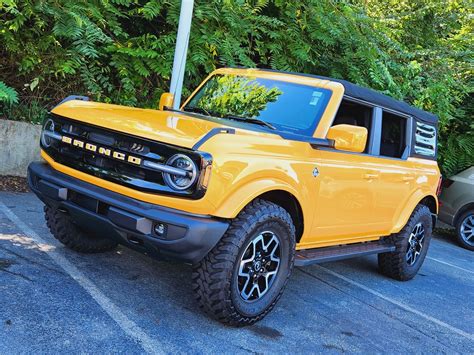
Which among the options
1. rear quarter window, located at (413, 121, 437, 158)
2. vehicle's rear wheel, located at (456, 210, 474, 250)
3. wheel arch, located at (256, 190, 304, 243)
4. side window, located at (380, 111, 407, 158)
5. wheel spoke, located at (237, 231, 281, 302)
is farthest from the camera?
vehicle's rear wheel, located at (456, 210, 474, 250)

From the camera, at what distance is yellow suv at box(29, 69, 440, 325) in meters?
2.94

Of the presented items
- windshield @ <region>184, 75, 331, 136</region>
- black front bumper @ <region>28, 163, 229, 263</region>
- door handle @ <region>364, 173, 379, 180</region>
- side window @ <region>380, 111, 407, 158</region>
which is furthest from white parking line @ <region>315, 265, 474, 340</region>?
black front bumper @ <region>28, 163, 229, 263</region>

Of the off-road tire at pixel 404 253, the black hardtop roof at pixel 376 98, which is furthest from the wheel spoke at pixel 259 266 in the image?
the off-road tire at pixel 404 253

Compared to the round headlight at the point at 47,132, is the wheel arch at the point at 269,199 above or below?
below

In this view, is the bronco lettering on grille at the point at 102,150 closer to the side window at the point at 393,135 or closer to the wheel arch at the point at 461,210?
the side window at the point at 393,135

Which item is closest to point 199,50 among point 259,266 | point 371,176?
point 371,176

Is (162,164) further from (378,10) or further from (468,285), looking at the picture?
(378,10)

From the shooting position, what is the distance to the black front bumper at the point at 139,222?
2.87 meters

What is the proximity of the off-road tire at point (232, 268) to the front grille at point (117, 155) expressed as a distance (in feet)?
1.34

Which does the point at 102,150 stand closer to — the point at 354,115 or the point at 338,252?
the point at 338,252

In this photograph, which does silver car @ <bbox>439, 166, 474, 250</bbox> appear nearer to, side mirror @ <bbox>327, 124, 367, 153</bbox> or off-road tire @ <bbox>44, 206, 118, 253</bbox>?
side mirror @ <bbox>327, 124, 367, 153</bbox>

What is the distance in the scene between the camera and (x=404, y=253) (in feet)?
17.1

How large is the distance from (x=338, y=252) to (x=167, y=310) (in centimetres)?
165

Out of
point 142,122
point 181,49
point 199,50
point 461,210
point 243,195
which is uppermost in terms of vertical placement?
point 199,50
